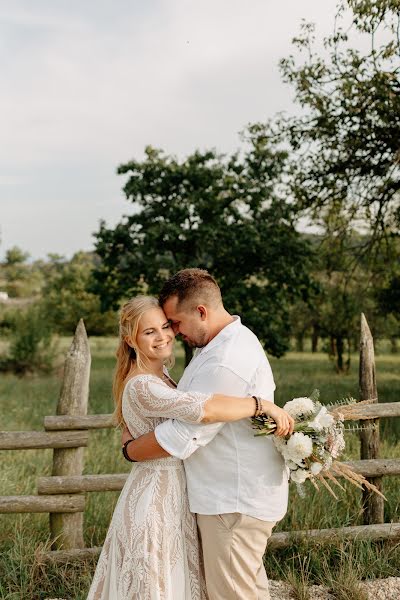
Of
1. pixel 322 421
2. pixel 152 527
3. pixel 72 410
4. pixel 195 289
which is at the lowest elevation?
pixel 152 527

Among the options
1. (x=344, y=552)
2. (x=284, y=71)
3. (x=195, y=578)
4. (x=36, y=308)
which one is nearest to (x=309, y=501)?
(x=344, y=552)

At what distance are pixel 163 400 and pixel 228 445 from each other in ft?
1.21

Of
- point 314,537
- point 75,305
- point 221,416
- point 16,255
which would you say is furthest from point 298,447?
point 16,255

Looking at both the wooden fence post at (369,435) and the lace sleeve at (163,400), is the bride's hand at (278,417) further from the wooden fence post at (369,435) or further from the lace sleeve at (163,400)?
the wooden fence post at (369,435)

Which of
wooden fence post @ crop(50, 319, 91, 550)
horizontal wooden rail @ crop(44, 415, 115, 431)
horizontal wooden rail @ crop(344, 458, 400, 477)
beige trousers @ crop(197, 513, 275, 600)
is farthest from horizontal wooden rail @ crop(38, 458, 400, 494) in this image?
beige trousers @ crop(197, 513, 275, 600)

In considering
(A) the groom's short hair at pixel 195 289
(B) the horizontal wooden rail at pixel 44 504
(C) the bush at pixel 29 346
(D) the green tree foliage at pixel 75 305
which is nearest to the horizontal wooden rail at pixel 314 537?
(B) the horizontal wooden rail at pixel 44 504

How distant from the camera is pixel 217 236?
15414 mm

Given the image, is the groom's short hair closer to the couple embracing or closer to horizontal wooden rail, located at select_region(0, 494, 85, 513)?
the couple embracing

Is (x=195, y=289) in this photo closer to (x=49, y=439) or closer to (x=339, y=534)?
(x=49, y=439)

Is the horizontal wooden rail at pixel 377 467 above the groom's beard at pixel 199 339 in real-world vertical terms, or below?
below

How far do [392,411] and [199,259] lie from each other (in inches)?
400

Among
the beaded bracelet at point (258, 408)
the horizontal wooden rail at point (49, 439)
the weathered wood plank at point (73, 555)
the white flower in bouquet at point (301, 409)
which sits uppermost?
the beaded bracelet at point (258, 408)

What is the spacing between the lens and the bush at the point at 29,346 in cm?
1859

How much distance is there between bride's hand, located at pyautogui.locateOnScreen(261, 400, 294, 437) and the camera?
3059mm
